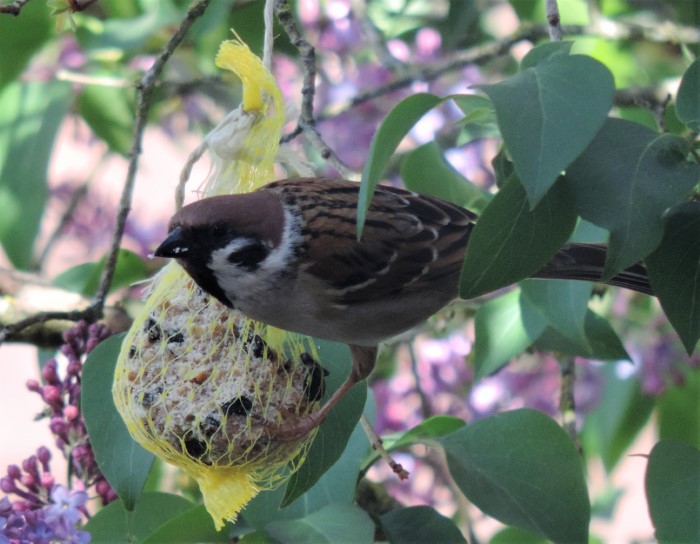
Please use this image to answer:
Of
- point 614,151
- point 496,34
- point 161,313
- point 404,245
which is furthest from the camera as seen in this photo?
point 496,34

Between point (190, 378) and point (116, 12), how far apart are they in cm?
153

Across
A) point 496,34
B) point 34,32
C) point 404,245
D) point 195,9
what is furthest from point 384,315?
point 496,34

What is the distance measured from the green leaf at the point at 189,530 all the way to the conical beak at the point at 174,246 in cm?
45

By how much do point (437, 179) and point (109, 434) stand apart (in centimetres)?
96

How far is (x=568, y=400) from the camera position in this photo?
7.32 ft

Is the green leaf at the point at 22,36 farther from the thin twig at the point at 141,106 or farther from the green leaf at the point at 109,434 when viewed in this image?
the green leaf at the point at 109,434

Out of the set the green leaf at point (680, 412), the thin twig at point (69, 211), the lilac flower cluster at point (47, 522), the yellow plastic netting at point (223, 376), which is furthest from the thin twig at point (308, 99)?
the thin twig at point (69, 211)

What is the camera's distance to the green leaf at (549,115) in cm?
112

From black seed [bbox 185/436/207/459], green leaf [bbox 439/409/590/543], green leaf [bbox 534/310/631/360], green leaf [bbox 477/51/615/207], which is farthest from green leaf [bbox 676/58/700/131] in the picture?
black seed [bbox 185/436/207/459]

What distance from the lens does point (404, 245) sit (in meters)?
1.95

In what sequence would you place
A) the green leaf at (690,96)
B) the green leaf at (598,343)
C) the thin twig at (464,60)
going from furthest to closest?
the thin twig at (464,60) → the green leaf at (598,343) → the green leaf at (690,96)

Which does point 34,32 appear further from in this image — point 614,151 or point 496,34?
point 614,151

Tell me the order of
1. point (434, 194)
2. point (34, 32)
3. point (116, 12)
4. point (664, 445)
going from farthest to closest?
1. point (116, 12)
2. point (34, 32)
3. point (434, 194)
4. point (664, 445)

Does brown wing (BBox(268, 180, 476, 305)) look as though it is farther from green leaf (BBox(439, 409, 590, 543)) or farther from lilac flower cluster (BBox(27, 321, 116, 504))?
lilac flower cluster (BBox(27, 321, 116, 504))
